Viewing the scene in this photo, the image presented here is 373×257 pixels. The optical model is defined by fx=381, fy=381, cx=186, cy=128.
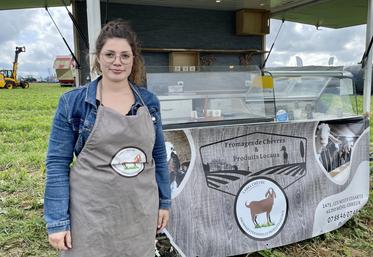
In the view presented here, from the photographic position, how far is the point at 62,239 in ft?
4.20

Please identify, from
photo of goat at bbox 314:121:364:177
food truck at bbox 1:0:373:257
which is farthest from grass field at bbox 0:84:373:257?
photo of goat at bbox 314:121:364:177

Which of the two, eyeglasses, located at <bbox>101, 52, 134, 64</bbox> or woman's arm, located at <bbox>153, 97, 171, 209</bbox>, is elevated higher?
eyeglasses, located at <bbox>101, 52, 134, 64</bbox>

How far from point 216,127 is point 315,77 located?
4.26 ft

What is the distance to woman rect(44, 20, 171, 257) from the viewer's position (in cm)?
126

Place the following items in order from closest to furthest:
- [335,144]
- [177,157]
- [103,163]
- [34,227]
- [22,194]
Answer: [103,163], [177,157], [335,144], [34,227], [22,194]

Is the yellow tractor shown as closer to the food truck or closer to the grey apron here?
the food truck

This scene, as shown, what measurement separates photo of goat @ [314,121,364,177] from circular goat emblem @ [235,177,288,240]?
0.44 metres

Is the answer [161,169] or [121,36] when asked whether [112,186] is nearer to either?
[161,169]

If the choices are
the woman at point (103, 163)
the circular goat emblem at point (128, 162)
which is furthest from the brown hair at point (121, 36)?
the circular goat emblem at point (128, 162)

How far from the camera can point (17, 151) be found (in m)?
5.34

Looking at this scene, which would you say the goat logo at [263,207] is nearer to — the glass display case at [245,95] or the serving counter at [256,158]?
the serving counter at [256,158]

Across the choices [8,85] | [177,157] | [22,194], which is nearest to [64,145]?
[177,157]

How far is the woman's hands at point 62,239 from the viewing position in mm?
1275

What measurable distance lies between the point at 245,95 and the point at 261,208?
87 cm
